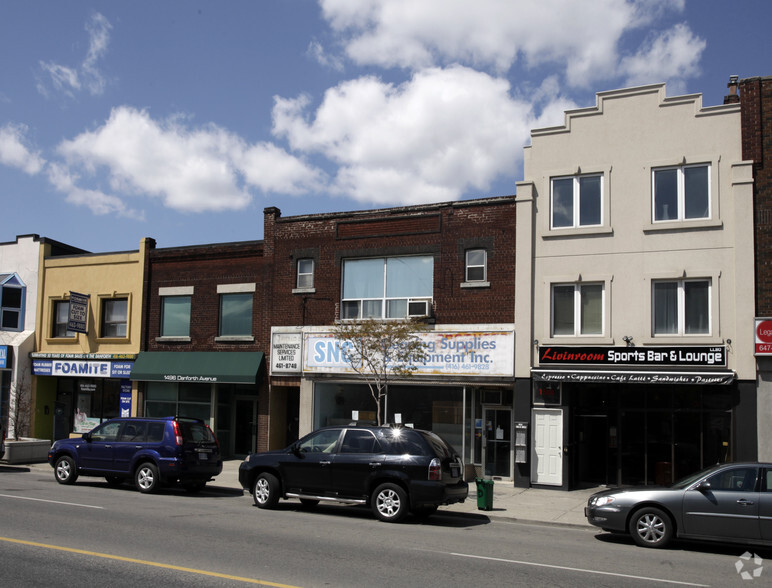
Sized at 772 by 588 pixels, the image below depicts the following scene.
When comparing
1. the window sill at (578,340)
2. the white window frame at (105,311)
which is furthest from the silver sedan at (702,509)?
the white window frame at (105,311)

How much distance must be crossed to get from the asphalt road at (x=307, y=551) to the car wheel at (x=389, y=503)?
363mm

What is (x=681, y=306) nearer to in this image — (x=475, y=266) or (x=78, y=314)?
(x=475, y=266)

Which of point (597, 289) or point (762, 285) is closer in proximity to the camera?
point (762, 285)

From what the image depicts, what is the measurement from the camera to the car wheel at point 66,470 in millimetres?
17422

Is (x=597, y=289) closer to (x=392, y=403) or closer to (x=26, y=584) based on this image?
(x=392, y=403)

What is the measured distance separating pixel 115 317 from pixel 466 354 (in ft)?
44.7

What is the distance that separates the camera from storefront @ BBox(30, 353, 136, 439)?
25922 mm

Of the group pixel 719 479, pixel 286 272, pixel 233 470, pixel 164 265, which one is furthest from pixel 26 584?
pixel 164 265

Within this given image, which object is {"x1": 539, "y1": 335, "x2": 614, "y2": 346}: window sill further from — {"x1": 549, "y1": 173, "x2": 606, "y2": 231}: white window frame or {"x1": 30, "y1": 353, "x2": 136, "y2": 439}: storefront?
{"x1": 30, "y1": 353, "x2": 136, "y2": 439}: storefront

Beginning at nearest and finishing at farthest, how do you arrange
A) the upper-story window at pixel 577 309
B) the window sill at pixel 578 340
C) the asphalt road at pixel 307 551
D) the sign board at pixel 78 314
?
the asphalt road at pixel 307 551 < the window sill at pixel 578 340 < the upper-story window at pixel 577 309 < the sign board at pixel 78 314

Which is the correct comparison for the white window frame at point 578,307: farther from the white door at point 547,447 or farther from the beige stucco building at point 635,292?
the white door at point 547,447

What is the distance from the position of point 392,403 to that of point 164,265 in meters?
9.99

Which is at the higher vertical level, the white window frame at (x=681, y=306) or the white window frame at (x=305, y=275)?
the white window frame at (x=305, y=275)

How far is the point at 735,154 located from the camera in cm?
1812
